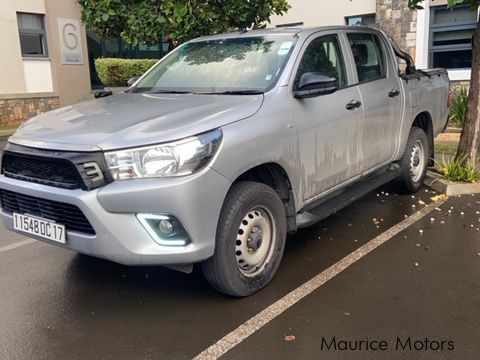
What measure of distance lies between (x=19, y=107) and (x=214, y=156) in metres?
14.4

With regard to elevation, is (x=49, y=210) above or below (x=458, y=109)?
above

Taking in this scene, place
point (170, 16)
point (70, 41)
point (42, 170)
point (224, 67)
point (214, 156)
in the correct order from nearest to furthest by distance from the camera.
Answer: point (214, 156)
point (42, 170)
point (224, 67)
point (170, 16)
point (70, 41)

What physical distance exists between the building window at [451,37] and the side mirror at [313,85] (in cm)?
938

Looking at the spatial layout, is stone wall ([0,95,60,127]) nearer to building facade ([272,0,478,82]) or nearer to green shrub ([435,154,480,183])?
building facade ([272,0,478,82])

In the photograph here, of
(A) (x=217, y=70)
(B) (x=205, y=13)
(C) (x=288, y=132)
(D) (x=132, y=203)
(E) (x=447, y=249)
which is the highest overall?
(B) (x=205, y=13)

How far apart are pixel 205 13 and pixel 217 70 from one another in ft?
13.2

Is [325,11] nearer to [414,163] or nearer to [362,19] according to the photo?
[362,19]

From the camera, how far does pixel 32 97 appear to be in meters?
16.2

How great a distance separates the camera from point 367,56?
5.21 meters

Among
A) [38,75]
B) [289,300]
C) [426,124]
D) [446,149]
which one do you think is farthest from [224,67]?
[38,75]

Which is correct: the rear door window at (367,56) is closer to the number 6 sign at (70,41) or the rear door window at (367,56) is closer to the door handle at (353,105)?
the door handle at (353,105)

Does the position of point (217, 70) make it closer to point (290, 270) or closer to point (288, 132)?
point (288, 132)

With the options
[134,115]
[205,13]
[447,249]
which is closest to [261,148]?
[134,115]

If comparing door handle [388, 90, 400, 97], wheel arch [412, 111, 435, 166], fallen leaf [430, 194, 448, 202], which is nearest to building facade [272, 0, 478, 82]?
wheel arch [412, 111, 435, 166]
